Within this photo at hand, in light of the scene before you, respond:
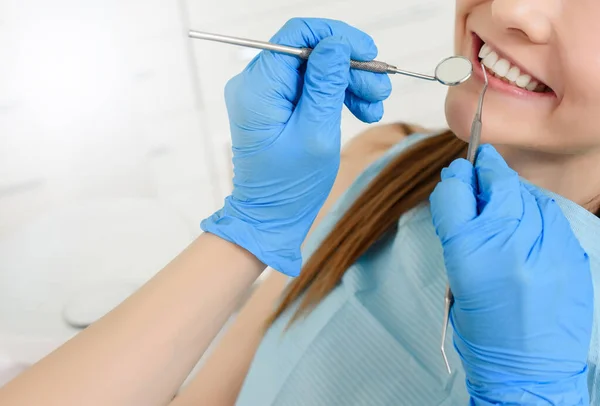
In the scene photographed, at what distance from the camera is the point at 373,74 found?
→ 2.64ft

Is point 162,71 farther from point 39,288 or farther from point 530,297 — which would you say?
point 530,297

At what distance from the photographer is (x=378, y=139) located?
1357 millimetres

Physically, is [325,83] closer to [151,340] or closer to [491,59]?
[491,59]

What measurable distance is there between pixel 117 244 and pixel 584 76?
133cm

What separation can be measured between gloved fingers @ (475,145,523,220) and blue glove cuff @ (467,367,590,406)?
0.21m

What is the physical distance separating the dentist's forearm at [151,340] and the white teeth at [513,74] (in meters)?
0.47

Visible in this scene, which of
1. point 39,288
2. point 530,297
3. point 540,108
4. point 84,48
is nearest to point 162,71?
point 84,48

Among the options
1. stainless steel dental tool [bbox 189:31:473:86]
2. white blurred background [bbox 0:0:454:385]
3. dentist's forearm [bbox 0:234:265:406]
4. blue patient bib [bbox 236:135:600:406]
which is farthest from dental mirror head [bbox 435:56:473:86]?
white blurred background [bbox 0:0:454:385]

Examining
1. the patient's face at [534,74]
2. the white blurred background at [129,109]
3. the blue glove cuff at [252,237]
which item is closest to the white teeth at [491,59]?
the patient's face at [534,74]

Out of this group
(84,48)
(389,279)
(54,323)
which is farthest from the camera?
(84,48)

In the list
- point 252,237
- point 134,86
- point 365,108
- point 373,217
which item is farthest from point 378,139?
point 134,86

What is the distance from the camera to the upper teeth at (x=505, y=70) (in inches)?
31.3

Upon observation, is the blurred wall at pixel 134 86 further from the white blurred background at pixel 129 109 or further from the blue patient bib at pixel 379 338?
the blue patient bib at pixel 379 338

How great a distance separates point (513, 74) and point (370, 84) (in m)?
0.21
